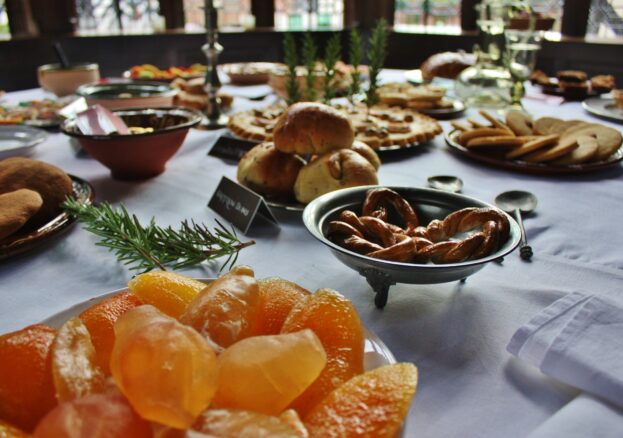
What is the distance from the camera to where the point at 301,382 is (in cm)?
44

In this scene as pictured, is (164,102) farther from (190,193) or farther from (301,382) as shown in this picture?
(301,382)

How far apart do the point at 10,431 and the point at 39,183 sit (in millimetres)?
756

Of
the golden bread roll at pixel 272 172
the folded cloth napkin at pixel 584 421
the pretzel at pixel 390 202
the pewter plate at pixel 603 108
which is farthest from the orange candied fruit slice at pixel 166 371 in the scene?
the pewter plate at pixel 603 108

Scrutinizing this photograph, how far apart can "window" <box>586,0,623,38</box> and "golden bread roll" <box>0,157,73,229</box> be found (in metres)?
5.25

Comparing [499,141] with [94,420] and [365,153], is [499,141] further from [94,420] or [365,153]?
[94,420]

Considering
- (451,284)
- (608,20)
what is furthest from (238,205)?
(608,20)

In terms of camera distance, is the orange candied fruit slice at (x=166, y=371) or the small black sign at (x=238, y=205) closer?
the orange candied fruit slice at (x=166, y=371)

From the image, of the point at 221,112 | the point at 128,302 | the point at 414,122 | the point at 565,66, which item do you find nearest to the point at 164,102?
the point at 221,112

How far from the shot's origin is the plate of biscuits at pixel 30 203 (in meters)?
0.92

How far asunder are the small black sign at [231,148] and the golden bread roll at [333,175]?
1.51ft

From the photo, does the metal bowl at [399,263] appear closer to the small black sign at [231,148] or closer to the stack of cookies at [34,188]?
the stack of cookies at [34,188]

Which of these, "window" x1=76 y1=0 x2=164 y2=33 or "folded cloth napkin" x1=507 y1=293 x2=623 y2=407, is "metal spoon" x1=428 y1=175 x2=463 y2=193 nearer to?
"folded cloth napkin" x1=507 y1=293 x2=623 y2=407

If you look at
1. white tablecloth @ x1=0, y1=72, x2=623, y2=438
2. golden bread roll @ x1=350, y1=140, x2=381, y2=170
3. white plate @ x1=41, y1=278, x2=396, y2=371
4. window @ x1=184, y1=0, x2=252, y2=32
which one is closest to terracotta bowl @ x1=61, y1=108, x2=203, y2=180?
white tablecloth @ x1=0, y1=72, x2=623, y2=438

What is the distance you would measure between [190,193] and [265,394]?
968 millimetres
